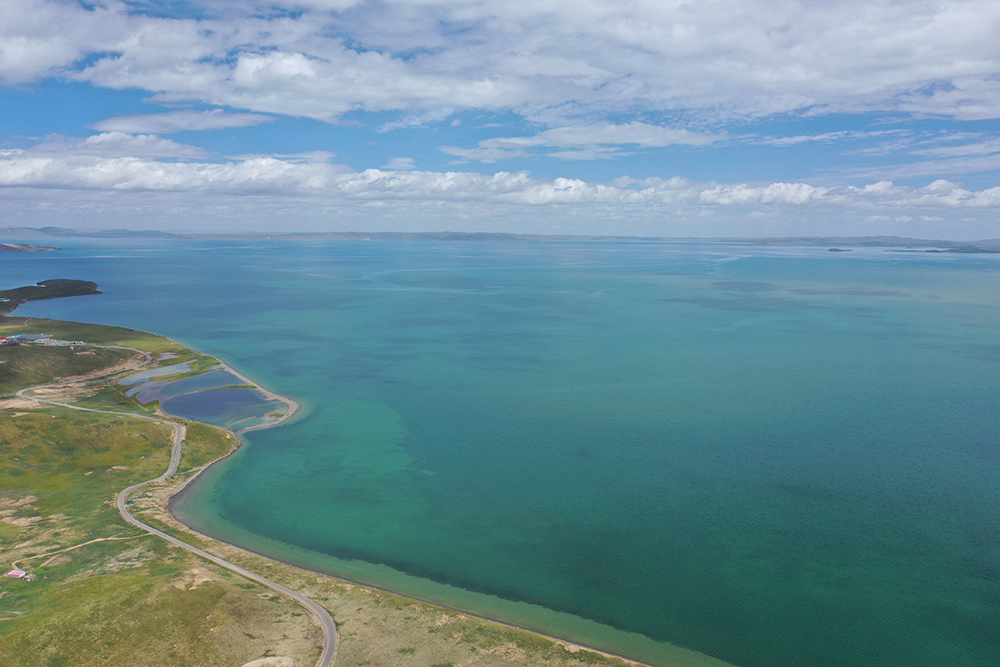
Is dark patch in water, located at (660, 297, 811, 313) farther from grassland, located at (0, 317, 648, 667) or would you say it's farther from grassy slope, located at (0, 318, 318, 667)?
grassy slope, located at (0, 318, 318, 667)

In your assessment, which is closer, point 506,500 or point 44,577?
point 44,577

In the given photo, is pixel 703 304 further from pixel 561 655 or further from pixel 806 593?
pixel 561 655

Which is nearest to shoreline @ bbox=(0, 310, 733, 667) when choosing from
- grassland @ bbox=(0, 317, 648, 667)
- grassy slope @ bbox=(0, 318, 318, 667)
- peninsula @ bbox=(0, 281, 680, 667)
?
peninsula @ bbox=(0, 281, 680, 667)

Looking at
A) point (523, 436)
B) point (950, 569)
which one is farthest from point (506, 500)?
point (950, 569)

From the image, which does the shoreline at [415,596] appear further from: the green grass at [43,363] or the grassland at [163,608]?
the green grass at [43,363]

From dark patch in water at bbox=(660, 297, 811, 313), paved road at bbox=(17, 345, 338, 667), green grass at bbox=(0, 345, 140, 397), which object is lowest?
paved road at bbox=(17, 345, 338, 667)

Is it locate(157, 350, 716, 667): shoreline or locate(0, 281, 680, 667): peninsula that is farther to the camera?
locate(157, 350, 716, 667): shoreline

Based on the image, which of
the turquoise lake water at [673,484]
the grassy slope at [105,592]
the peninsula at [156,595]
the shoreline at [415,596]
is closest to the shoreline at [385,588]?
the shoreline at [415,596]

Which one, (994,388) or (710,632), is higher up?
(994,388)
